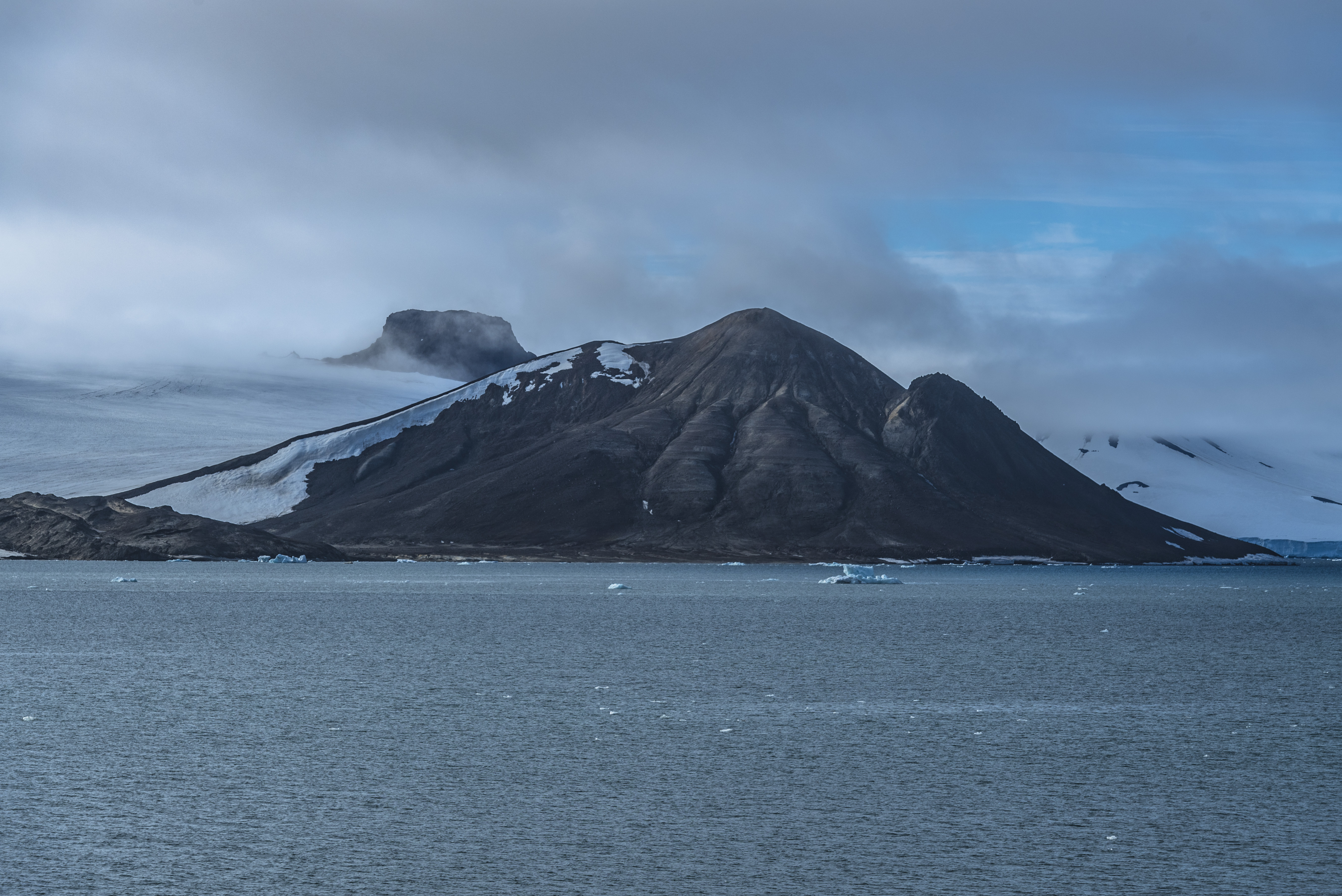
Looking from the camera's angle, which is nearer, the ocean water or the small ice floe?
the ocean water

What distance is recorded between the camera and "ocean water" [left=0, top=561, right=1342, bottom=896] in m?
24.7

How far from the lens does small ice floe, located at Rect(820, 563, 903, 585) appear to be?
6732 inches

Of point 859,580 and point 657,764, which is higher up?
point 859,580

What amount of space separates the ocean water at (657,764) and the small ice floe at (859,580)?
3675 inches

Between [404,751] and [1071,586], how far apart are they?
503 feet

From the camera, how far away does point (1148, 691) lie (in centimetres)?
5306

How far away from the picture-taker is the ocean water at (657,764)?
81.1 ft

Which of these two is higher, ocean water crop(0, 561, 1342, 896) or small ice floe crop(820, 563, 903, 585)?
small ice floe crop(820, 563, 903, 585)

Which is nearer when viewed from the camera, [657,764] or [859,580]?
[657,764]

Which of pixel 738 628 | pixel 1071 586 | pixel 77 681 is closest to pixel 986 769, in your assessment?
pixel 77 681

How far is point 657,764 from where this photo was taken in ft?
113

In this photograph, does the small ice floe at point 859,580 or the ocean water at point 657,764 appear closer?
the ocean water at point 657,764

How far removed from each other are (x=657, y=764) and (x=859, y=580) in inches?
5660

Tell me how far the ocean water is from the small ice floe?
93.3 metres
